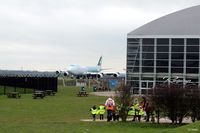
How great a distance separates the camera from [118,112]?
25875mm

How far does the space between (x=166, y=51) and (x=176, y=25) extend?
3.73 metres

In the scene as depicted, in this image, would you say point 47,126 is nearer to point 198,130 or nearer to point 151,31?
point 198,130

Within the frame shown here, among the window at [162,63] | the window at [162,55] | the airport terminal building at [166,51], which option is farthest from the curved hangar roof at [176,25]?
the window at [162,63]

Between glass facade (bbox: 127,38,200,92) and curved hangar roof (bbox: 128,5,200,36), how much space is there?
919mm

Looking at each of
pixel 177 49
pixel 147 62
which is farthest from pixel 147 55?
pixel 177 49

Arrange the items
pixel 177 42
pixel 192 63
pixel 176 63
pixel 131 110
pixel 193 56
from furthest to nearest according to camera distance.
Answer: pixel 177 42
pixel 176 63
pixel 192 63
pixel 193 56
pixel 131 110

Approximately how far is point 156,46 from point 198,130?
45.0 meters

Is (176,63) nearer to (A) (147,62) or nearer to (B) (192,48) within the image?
(B) (192,48)

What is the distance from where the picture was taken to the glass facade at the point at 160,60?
59.4 metres

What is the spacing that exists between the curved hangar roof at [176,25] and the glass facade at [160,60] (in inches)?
36.2

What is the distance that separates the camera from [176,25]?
62062mm

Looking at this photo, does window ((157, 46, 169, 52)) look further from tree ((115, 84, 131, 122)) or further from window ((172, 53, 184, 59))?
tree ((115, 84, 131, 122))

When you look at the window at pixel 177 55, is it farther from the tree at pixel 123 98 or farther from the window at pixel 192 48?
the tree at pixel 123 98

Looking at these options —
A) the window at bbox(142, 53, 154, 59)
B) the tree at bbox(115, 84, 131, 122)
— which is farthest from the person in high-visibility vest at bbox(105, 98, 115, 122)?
the window at bbox(142, 53, 154, 59)
